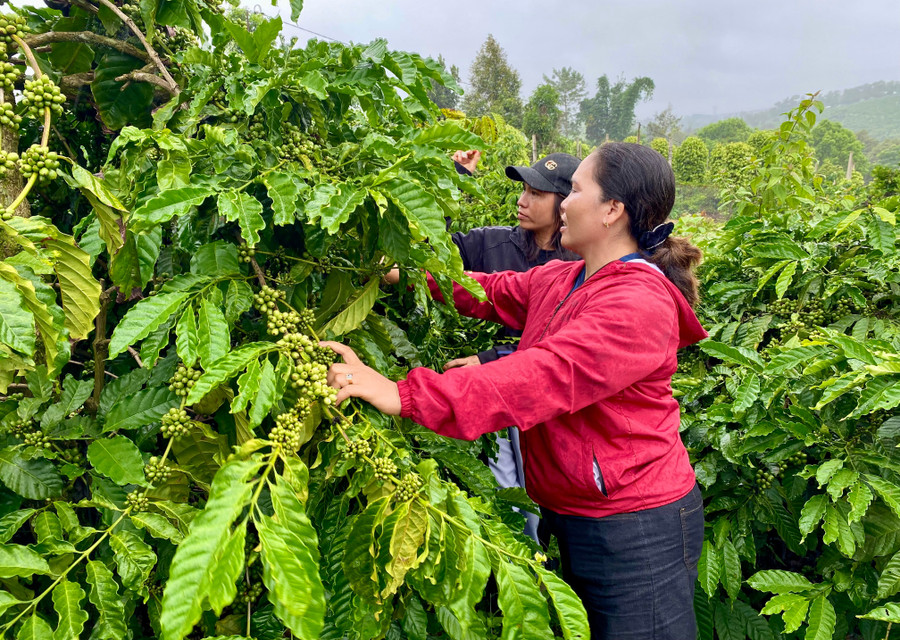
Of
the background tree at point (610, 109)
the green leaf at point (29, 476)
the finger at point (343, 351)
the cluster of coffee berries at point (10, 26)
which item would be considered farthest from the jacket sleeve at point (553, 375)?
the background tree at point (610, 109)

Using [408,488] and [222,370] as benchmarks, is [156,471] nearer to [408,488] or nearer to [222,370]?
[222,370]

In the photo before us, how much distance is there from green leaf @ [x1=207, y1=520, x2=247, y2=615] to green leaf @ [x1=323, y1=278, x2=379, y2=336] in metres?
0.69

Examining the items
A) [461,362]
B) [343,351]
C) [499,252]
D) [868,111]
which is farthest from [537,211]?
[868,111]

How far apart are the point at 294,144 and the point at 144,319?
646mm

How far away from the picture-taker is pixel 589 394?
1.69 m

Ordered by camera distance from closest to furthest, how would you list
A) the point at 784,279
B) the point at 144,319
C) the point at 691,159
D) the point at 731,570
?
the point at 144,319
the point at 731,570
the point at 784,279
the point at 691,159

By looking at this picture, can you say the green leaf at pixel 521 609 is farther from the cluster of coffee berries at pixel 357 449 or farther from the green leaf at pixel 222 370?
the green leaf at pixel 222 370

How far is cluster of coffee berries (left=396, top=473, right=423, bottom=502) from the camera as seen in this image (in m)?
1.30

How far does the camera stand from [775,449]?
2344 millimetres

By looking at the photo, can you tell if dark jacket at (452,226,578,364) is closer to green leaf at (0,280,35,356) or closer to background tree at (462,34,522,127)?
green leaf at (0,280,35,356)

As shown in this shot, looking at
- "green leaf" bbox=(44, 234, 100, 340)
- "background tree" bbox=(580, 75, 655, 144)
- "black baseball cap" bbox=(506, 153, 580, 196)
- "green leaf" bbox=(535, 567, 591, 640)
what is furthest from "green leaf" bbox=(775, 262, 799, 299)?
"background tree" bbox=(580, 75, 655, 144)

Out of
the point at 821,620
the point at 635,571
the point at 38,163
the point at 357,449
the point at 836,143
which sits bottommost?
the point at 836,143

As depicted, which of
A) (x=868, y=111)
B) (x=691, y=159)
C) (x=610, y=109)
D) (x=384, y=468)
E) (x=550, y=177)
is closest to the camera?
(x=384, y=468)

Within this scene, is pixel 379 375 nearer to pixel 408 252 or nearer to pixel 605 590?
pixel 408 252
